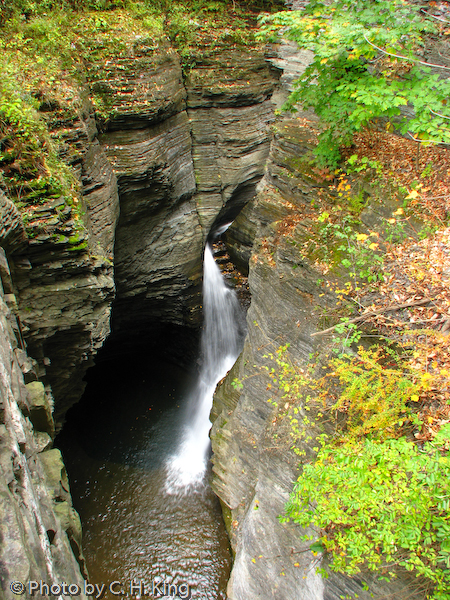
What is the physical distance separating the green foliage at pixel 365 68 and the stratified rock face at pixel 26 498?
5.85 meters

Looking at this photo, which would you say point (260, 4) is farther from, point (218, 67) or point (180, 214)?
point (180, 214)

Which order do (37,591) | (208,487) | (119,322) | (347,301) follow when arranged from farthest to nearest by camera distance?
(119,322) < (208,487) < (347,301) < (37,591)

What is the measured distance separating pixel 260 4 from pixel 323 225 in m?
9.37

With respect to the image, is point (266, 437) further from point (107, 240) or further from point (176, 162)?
point (176, 162)

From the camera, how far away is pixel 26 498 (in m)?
3.51

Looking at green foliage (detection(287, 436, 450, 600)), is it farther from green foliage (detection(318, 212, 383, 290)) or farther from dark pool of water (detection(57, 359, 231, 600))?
dark pool of water (detection(57, 359, 231, 600))

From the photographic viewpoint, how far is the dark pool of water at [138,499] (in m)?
8.13

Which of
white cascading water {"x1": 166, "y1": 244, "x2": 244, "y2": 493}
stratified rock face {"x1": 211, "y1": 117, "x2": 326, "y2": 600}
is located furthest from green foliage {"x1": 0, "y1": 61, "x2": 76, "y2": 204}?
white cascading water {"x1": 166, "y1": 244, "x2": 244, "y2": 493}

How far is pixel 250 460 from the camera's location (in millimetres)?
8055

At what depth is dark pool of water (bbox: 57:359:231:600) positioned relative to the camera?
813 centimetres

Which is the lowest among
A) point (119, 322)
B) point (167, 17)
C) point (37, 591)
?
point (119, 322)

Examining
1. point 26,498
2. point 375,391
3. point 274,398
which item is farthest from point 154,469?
point 375,391

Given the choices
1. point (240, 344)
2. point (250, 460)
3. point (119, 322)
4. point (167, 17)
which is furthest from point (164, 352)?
point (167, 17)

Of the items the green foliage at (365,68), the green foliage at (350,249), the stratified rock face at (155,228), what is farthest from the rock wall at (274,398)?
the stratified rock face at (155,228)
